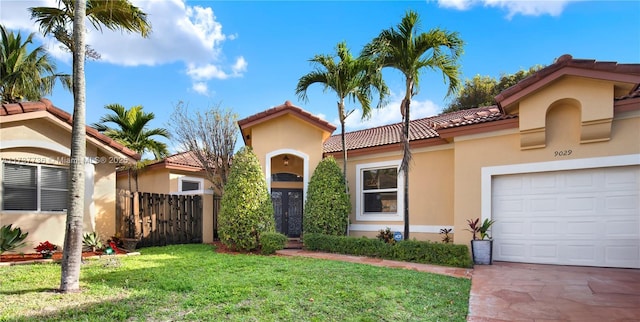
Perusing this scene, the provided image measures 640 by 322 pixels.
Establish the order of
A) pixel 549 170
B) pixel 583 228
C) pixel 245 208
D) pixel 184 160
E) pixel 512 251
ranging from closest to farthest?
pixel 583 228
pixel 549 170
pixel 512 251
pixel 245 208
pixel 184 160

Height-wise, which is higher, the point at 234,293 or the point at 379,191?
the point at 379,191

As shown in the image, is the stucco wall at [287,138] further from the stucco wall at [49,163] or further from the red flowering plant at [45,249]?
the red flowering plant at [45,249]

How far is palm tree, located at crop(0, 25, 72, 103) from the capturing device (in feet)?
51.9

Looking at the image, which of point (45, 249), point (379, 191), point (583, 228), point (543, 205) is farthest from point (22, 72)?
point (583, 228)

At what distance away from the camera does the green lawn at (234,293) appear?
503 cm

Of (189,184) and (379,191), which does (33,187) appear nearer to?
(189,184)

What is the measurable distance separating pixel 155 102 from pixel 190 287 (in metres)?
13.6

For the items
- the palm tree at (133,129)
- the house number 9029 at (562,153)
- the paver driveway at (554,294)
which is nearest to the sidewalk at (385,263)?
the paver driveway at (554,294)

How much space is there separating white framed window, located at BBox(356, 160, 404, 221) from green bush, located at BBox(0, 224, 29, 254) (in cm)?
1033

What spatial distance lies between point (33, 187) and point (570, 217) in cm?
1440

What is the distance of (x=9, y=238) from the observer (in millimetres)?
9078

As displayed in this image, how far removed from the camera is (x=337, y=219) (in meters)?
12.4

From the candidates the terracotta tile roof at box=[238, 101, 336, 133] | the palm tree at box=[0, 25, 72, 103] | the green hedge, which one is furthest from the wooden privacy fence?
the palm tree at box=[0, 25, 72, 103]

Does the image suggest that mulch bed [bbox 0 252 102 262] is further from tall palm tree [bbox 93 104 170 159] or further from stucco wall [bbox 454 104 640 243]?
stucco wall [bbox 454 104 640 243]
